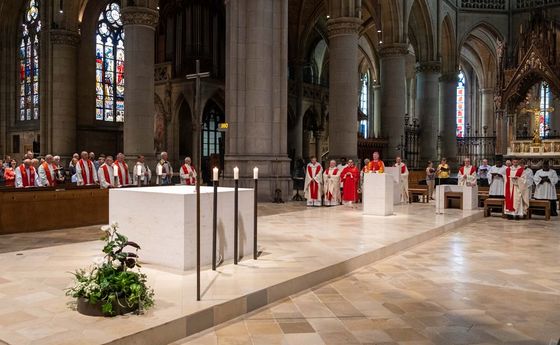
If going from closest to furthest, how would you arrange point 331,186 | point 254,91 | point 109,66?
point 254,91, point 331,186, point 109,66

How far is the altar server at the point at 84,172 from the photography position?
47.5ft

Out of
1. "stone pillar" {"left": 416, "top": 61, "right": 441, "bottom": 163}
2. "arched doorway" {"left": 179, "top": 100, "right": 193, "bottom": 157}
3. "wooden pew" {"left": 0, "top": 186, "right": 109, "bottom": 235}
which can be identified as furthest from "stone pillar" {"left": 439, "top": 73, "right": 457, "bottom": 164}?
"wooden pew" {"left": 0, "top": 186, "right": 109, "bottom": 235}

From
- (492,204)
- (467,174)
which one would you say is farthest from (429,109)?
(492,204)

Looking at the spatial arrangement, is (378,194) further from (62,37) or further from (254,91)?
(62,37)

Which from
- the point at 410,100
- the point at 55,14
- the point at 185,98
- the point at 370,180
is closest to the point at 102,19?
the point at 55,14

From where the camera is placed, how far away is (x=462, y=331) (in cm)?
473

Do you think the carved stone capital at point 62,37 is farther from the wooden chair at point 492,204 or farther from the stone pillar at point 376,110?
the stone pillar at point 376,110

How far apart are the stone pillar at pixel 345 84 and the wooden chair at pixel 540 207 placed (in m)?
6.91

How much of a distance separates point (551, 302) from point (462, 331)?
1.67 meters

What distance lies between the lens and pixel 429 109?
1156 inches

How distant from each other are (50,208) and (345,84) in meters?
12.3

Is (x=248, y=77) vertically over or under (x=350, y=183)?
over

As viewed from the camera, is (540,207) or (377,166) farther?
(377,166)

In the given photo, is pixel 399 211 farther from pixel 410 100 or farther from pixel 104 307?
pixel 410 100
